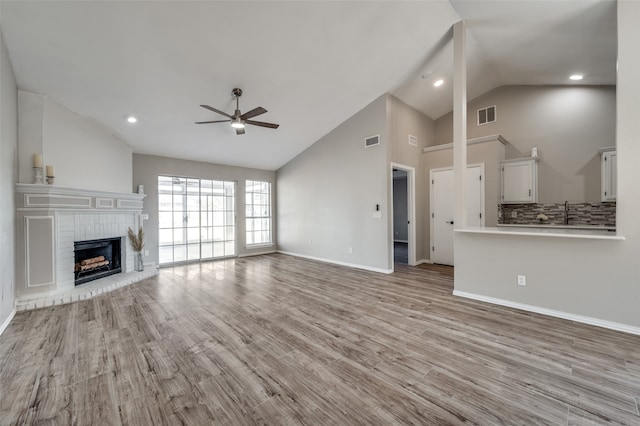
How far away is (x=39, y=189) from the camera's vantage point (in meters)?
3.49

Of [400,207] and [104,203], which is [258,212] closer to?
[104,203]

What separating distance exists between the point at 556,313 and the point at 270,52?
15.8ft

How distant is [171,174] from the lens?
5.89 m

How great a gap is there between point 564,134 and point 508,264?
3.61m

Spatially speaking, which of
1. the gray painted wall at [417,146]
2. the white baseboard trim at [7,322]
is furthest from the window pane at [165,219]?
the gray painted wall at [417,146]

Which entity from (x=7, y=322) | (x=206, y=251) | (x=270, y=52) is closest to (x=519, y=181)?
(x=270, y=52)

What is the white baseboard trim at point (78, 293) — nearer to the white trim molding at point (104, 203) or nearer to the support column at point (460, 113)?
the white trim molding at point (104, 203)

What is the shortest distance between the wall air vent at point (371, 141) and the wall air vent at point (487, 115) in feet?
9.01

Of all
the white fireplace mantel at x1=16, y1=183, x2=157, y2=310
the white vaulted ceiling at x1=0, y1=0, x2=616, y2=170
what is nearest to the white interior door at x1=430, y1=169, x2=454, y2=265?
the white vaulted ceiling at x1=0, y1=0, x2=616, y2=170

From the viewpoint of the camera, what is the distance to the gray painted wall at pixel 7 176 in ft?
9.16

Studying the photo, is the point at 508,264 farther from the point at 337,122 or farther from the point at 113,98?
the point at 113,98

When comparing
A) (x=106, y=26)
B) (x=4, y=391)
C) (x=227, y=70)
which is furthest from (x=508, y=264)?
(x=106, y=26)

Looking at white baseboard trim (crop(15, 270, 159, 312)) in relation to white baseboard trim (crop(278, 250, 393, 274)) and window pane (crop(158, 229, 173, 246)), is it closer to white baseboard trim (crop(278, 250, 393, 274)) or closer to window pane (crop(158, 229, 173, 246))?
window pane (crop(158, 229, 173, 246))

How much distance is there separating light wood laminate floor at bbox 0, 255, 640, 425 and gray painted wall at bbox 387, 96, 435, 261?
8.51 feet
